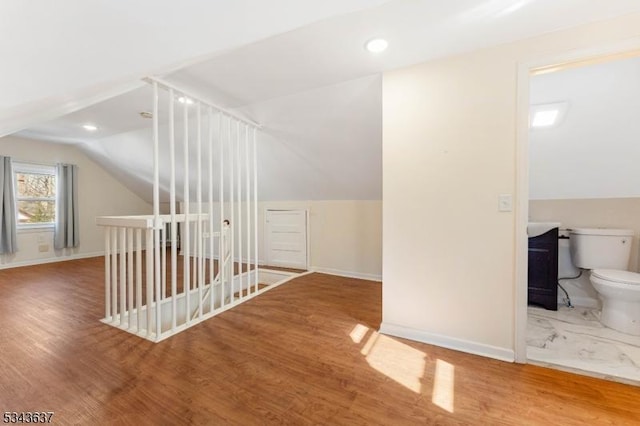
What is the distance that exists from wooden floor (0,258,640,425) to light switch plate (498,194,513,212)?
0.99 m

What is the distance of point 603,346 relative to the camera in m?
1.88

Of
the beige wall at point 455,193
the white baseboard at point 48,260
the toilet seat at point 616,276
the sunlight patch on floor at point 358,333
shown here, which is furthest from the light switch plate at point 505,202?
the white baseboard at point 48,260

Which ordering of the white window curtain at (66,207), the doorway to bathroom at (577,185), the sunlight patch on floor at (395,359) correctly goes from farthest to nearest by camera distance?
the white window curtain at (66,207)
the doorway to bathroom at (577,185)
the sunlight patch on floor at (395,359)

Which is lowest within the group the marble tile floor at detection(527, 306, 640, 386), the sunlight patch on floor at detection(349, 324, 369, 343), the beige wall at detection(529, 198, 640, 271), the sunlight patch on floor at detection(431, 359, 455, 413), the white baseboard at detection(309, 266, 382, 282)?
the sunlight patch on floor at detection(431, 359, 455, 413)

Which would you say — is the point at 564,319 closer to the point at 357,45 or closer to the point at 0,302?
the point at 357,45

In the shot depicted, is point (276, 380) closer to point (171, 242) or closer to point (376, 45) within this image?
point (171, 242)

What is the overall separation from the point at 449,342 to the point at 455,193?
3.46 feet

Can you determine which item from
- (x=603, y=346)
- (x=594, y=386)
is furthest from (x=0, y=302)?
(x=603, y=346)

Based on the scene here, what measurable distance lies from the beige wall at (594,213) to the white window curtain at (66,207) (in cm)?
721

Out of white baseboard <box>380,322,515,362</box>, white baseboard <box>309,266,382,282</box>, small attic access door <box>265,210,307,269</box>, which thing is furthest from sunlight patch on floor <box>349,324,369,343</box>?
small attic access door <box>265,210,307,269</box>

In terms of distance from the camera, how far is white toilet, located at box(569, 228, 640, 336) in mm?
2008

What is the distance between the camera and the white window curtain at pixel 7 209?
421 cm

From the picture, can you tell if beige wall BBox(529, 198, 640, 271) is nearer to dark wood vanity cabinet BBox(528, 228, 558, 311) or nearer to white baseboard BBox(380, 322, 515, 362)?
dark wood vanity cabinet BBox(528, 228, 558, 311)

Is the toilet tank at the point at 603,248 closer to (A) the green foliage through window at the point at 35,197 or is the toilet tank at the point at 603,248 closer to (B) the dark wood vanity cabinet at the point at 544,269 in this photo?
(B) the dark wood vanity cabinet at the point at 544,269
